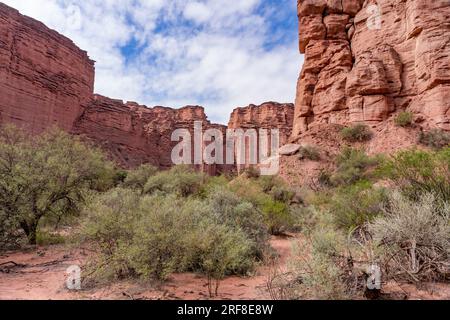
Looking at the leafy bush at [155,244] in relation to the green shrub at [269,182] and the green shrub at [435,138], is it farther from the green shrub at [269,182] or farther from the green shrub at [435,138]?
the green shrub at [435,138]

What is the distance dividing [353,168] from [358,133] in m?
3.82

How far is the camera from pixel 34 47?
2919 cm

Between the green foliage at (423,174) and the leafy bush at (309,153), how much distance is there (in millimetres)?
10465

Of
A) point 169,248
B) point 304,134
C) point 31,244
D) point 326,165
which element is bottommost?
point 31,244

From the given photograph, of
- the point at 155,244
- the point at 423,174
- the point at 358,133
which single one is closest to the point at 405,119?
the point at 358,133

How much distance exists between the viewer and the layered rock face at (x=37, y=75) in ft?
85.6

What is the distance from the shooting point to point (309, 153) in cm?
1823

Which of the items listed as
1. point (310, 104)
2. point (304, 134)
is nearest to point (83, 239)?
point (304, 134)

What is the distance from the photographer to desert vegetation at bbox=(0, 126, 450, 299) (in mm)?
4168

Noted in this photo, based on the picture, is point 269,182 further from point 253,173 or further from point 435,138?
point 435,138

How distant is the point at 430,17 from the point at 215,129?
35.3 metres

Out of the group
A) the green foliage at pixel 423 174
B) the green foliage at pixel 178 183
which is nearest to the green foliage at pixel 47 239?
the green foliage at pixel 178 183

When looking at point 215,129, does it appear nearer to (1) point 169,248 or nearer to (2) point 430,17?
(2) point 430,17

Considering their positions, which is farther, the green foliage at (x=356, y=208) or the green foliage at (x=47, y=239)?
the green foliage at (x=47, y=239)
